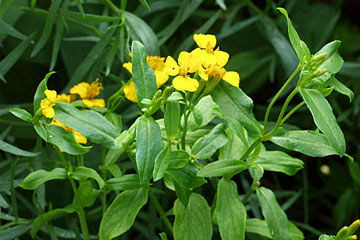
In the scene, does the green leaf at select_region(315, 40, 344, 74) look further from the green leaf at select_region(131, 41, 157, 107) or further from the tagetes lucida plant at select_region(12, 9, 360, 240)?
the green leaf at select_region(131, 41, 157, 107)

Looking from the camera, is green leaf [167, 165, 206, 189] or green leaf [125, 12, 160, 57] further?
green leaf [125, 12, 160, 57]

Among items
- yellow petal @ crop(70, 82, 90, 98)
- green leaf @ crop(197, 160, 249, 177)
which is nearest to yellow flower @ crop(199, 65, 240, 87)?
green leaf @ crop(197, 160, 249, 177)

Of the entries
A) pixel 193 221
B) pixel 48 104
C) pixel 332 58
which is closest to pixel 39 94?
pixel 48 104

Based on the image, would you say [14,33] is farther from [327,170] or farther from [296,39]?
[327,170]

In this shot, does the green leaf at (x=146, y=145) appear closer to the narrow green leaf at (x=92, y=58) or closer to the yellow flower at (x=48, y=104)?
the yellow flower at (x=48, y=104)

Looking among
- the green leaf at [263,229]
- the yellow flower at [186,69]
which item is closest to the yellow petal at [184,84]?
the yellow flower at [186,69]
